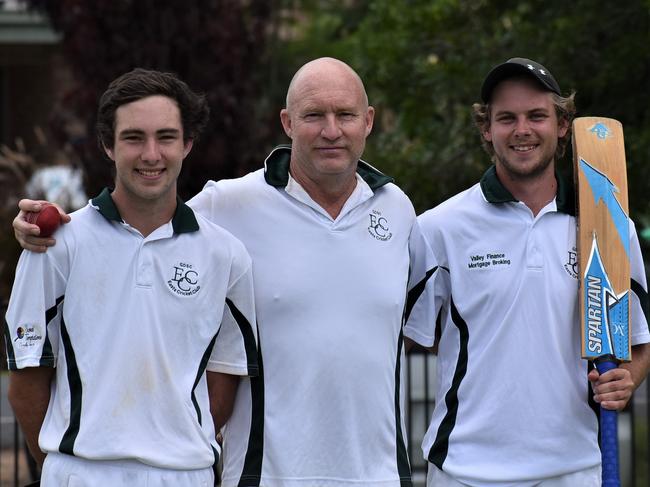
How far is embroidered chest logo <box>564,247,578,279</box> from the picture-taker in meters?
4.40

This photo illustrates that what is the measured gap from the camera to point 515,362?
4.32 meters

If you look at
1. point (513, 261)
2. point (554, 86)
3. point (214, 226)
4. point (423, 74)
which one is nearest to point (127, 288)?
point (214, 226)

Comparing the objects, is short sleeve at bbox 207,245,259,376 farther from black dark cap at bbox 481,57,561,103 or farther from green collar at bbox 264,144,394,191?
black dark cap at bbox 481,57,561,103

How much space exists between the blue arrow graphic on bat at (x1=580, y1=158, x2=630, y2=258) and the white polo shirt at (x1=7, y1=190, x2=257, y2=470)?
147 centimetres

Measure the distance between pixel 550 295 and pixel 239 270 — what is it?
1073 millimetres

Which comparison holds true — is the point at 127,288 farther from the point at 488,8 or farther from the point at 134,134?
the point at 488,8

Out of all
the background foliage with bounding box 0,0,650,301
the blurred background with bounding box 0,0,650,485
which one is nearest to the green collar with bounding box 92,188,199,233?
the background foliage with bounding box 0,0,650,301

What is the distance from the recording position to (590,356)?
4270mm

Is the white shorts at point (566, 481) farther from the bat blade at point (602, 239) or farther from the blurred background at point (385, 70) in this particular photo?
the blurred background at point (385, 70)

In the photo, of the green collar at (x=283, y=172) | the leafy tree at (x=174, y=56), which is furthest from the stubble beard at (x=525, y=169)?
the leafy tree at (x=174, y=56)

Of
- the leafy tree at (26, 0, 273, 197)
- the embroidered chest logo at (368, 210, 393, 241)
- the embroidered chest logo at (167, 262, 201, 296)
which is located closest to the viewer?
the embroidered chest logo at (167, 262, 201, 296)

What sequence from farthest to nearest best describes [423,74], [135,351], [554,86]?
[423,74] < [554,86] < [135,351]

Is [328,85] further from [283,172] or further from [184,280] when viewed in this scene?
[184,280]

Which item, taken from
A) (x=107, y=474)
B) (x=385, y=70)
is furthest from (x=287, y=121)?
(x=385, y=70)
